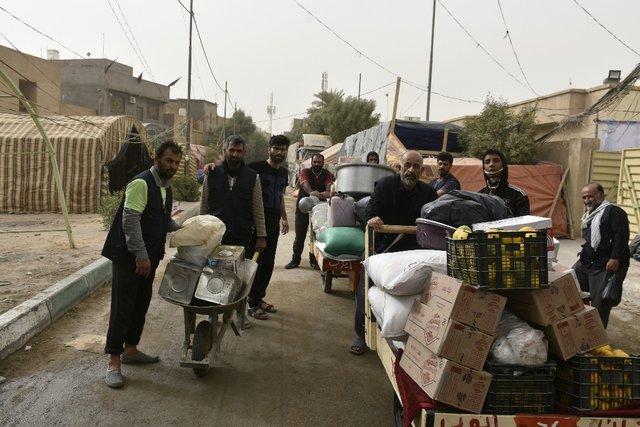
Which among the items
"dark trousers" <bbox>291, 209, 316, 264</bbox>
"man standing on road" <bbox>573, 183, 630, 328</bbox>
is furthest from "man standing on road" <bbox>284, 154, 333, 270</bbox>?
"man standing on road" <bbox>573, 183, 630, 328</bbox>

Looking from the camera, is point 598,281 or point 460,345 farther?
point 598,281

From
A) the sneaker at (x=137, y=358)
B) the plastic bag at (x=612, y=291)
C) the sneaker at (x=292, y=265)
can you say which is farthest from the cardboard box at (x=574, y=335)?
the sneaker at (x=292, y=265)

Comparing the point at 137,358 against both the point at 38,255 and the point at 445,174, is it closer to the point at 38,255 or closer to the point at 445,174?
the point at 445,174

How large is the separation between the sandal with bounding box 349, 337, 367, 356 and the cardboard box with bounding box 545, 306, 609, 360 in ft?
7.27

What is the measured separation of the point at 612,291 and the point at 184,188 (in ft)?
51.7

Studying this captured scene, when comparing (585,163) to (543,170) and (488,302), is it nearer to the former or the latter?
(543,170)

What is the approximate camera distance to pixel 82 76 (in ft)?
135

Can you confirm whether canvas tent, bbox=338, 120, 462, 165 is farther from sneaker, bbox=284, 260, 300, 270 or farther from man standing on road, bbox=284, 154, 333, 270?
sneaker, bbox=284, 260, 300, 270

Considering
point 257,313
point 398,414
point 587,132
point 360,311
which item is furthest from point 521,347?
point 587,132

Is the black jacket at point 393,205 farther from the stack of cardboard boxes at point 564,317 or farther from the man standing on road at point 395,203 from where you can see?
the stack of cardboard boxes at point 564,317

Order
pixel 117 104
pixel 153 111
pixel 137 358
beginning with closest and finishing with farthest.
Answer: pixel 137 358
pixel 117 104
pixel 153 111

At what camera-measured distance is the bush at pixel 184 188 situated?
1792 cm

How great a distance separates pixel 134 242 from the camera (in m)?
3.49

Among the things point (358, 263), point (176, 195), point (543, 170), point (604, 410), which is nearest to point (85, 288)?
point (358, 263)
